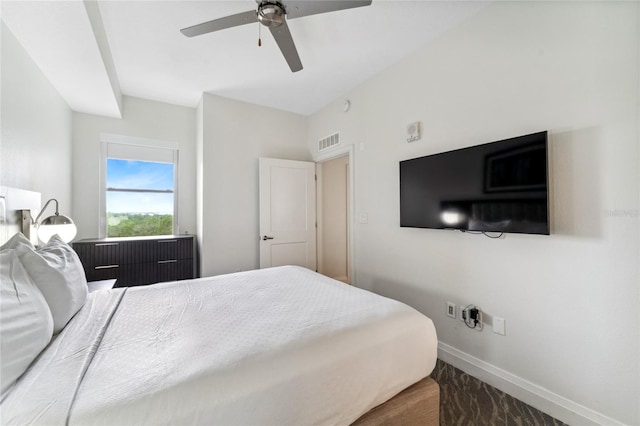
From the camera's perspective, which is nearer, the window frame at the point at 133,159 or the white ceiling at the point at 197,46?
the white ceiling at the point at 197,46

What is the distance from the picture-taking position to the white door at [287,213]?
3656mm

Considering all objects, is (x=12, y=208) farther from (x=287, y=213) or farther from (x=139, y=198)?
(x=287, y=213)

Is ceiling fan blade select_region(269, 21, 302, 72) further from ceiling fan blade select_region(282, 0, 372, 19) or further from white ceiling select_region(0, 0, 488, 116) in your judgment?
white ceiling select_region(0, 0, 488, 116)

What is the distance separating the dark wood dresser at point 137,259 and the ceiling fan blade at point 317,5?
9.23ft

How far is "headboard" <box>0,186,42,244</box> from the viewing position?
1.51 metres

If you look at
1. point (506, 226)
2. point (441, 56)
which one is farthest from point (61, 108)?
point (506, 226)

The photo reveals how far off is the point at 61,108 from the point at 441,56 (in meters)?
3.85

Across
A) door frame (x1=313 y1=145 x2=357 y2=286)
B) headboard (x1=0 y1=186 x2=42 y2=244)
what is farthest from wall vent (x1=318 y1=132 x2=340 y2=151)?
headboard (x1=0 y1=186 x2=42 y2=244)

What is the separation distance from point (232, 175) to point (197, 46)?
5.04 feet

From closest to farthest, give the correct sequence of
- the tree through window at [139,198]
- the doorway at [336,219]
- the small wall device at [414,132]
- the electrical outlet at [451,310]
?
the electrical outlet at [451,310], the small wall device at [414,132], the tree through window at [139,198], the doorway at [336,219]

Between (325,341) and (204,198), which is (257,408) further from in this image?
(204,198)

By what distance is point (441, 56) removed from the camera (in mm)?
2264

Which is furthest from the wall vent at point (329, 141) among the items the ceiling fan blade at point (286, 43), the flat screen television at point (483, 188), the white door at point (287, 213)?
the ceiling fan blade at point (286, 43)

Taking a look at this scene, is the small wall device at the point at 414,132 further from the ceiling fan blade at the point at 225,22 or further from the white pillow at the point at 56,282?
the white pillow at the point at 56,282
